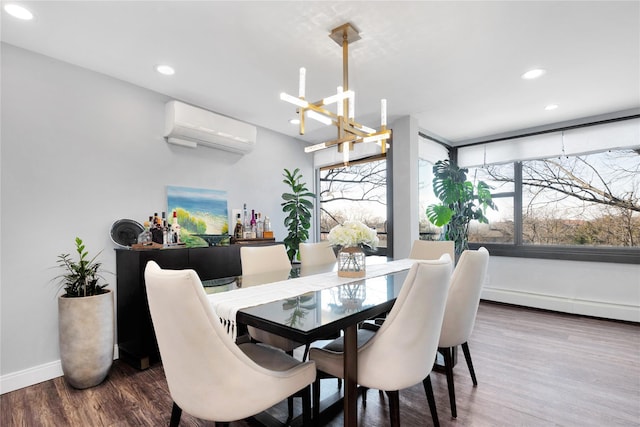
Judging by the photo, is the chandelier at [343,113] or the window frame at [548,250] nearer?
the chandelier at [343,113]

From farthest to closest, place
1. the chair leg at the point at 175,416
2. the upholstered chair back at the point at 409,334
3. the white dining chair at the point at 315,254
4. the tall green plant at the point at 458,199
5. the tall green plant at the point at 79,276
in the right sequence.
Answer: the tall green plant at the point at 458,199
the white dining chair at the point at 315,254
the tall green plant at the point at 79,276
the chair leg at the point at 175,416
the upholstered chair back at the point at 409,334

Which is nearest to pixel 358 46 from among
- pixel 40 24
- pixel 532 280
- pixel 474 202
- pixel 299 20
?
pixel 299 20

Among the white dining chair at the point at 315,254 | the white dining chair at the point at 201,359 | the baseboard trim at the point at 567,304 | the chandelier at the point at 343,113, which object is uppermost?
the chandelier at the point at 343,113

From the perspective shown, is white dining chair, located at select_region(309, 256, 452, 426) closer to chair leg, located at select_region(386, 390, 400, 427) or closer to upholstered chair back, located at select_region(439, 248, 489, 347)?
chair leg, located at select_region(386, 390, 400, 427)

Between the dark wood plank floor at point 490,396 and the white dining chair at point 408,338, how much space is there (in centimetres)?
60

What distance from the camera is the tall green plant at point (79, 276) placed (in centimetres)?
235

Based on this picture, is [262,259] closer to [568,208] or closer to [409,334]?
[409,334]

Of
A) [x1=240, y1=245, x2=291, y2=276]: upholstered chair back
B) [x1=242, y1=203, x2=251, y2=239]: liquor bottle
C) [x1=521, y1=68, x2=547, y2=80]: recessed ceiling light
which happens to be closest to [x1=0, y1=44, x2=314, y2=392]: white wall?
[x1=242, y1=203, x2=251, y2=239]: liquor bottle

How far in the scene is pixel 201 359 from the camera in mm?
1087

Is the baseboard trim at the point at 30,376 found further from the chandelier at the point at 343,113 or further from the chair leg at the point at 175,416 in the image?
the chandelier at the point at 343,113

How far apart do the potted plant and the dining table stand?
106 centimetres

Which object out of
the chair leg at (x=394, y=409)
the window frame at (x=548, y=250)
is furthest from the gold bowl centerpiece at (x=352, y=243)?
the window frame at (x=548, y=250)

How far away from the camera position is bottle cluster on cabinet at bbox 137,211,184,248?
8.79 ft

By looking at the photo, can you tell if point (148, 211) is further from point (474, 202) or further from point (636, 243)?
point (636, 243)
